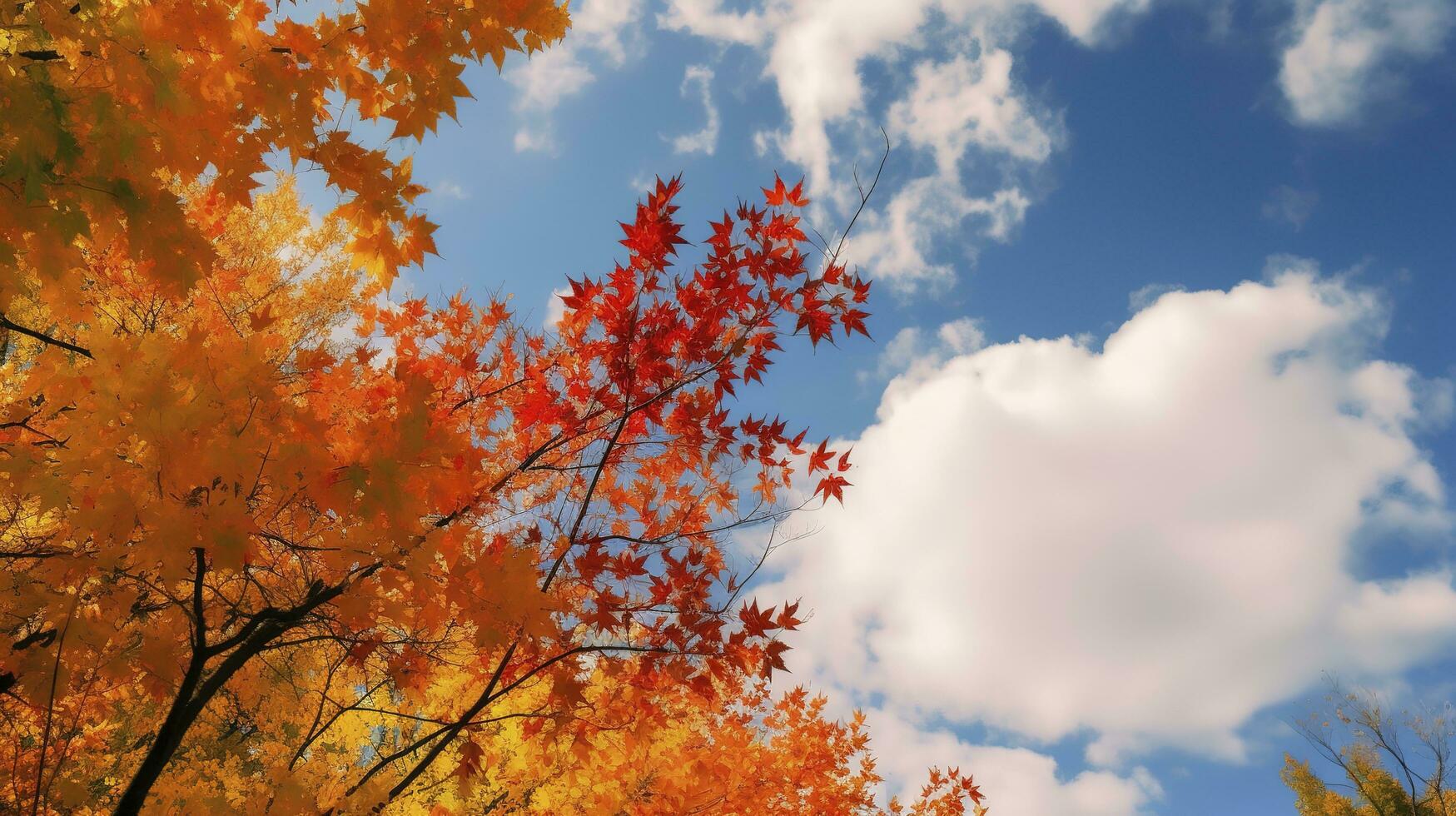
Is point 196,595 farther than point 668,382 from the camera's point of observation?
No

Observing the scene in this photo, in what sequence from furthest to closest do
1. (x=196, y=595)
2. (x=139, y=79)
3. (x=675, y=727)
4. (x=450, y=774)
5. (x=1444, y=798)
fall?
1. (x=1444, y=798)
2. (x=450, y=774)
3. (x=675, y=727)
4. (x=196, y=595)
5. (x=139, y=79)

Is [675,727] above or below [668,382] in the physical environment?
below

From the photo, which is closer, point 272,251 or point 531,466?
point 531,466

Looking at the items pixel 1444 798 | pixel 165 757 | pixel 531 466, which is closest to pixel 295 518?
pixel 165 757

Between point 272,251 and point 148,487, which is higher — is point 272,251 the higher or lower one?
the higher one

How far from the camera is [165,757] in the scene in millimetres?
2629

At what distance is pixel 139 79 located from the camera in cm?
226

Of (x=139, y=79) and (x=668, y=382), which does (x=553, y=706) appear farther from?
(x=139, y=79)

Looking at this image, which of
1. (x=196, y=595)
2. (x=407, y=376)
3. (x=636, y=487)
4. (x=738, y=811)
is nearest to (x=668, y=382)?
(x=636, y=487)

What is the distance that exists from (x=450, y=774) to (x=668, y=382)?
748 cm

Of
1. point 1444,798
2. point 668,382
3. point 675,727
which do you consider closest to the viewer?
point 668,382

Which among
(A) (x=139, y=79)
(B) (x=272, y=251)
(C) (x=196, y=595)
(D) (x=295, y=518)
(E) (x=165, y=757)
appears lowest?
(E) (x=165, y=757)

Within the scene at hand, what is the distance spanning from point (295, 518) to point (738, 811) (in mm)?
7367

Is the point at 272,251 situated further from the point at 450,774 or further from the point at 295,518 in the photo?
the point at 295,518
